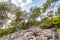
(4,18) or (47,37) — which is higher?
(4,18)

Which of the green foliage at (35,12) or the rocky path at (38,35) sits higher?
the green foliage at (35,12)

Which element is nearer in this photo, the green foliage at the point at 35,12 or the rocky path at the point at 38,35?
the rocky path at the point at 38,35

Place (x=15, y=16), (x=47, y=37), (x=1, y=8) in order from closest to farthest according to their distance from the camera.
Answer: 1. (x=47, y=37)
2. (x=1, y=8)
3. (x=15, y=16)

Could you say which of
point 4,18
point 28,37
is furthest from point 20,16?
point 28,37

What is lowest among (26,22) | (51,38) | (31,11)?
(51,38)

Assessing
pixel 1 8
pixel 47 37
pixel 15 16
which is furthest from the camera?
pixel 15 16

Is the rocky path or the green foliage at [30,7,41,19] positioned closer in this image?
the rocky path

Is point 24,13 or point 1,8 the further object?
point 24,13

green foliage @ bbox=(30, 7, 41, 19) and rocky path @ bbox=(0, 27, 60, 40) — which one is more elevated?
green foliage @ bbox=(30, 7, 41, 19)

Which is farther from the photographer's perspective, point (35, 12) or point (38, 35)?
point (35, 12)

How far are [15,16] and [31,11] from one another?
1.67 metres

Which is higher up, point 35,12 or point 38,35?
point 35,12

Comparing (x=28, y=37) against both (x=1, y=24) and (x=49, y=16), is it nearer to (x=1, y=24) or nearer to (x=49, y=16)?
(x=49, y=16)

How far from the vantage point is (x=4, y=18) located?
46.9ft
